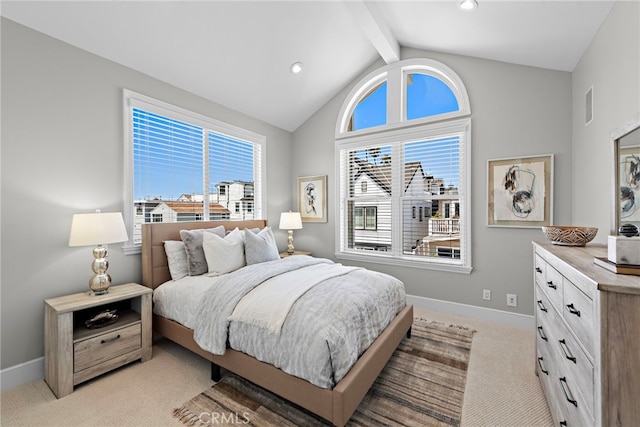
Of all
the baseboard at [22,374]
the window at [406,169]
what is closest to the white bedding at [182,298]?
the baseboard at [22,374]

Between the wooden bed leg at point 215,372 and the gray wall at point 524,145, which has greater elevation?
the gray wall at point 524,145

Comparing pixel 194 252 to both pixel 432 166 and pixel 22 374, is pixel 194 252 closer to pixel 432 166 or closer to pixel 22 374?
pixel 22 374

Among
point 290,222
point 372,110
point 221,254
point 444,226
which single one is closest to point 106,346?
point 221,254

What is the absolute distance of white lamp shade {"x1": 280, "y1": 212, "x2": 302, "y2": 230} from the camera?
4.20m

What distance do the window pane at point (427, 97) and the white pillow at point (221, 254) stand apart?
2.75m

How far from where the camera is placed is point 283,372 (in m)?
1.67

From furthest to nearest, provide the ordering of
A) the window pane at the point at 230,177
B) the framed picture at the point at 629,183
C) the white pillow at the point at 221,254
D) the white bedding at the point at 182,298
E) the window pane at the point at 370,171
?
1. the window pane at the point at 370,171
2. the window pane at the point at 230,177
3. the white pillow at the point at 221,254
4. the white bedding at the point at 182,298
5. the framed picture at the point at 629,183

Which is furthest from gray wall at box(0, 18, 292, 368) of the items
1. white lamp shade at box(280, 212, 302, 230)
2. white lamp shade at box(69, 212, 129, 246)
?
white lamp shade at box(280, 212, 302, 230)

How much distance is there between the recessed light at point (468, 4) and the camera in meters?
2.27

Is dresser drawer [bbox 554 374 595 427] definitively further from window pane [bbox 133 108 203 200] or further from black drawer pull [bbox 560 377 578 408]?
window pane [bbox 133 108 203 200]

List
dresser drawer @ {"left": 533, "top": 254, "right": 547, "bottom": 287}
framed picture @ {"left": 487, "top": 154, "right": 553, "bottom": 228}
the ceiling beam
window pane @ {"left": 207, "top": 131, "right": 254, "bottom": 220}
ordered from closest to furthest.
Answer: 1. dresser drawer @ {"left": 533, "top": 254, "right": 547, "bottom": 287}
2. the ceiling beam
3. framed picture @ {"left": 487, "top": 154, "right": 553, "bottom": 228}
4. window pane @ {"left": 207, "top": 131, "right": 254, "bottom": 220}

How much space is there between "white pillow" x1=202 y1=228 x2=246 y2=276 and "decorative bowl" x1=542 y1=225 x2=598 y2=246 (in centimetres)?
263

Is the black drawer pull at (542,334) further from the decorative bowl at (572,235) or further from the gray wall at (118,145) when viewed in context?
the gray wall at (118,145)

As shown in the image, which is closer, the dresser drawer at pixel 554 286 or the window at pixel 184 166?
the dresser drawer at pixel 554 286
